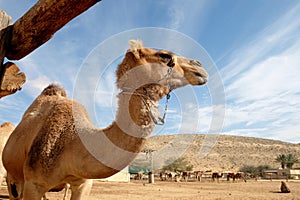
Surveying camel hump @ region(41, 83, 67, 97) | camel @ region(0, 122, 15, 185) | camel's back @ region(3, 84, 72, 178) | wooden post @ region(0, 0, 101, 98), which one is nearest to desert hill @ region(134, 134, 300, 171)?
camel @ region(0, 122, 15, 185)

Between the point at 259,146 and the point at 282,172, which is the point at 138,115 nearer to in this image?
the point at 282,172

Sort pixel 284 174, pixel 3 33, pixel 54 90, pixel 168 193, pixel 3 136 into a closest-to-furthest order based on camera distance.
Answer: pixel 3 33 < pixel 54 90 < pixel 3 136 < pixel 168 193 < pixel 284 174

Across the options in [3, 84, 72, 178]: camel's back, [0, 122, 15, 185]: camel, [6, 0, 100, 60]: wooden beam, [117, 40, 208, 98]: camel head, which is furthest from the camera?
[0, 122, 15, 185]: camel

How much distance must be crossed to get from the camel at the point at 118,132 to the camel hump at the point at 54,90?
1694 mm

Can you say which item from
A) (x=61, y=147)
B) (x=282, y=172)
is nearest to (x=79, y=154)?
(x=61, y=147)

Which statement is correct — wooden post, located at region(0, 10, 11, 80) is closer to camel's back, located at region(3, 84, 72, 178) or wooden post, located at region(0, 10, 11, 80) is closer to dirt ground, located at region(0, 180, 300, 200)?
camel's back, located at region(3, 84, 72, 178)

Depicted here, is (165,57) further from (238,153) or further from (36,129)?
(238,153)

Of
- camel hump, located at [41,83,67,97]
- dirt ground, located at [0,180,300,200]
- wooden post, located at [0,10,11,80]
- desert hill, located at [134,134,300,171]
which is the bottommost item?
dirt ground, located at [0,180,300,200]

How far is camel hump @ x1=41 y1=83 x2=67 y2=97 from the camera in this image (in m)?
6.35

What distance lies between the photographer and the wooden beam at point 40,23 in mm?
2678

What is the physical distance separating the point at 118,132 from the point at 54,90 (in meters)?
3.30

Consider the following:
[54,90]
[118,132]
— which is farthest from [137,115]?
[54,90]

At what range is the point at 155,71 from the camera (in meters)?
3.69

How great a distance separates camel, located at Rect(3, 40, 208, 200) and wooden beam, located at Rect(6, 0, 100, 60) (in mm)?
1073
